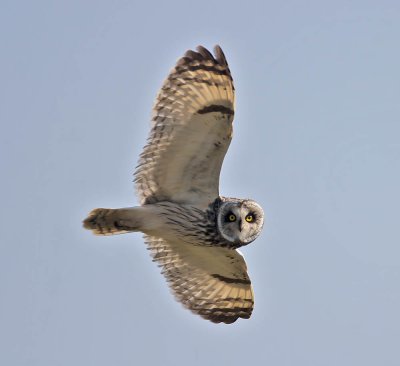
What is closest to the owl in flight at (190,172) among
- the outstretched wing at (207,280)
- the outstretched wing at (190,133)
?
the outstretched wing at (190,133)

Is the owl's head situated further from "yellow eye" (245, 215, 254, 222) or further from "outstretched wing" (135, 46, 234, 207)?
"outstretched wing" (135, 46, 234, 207)

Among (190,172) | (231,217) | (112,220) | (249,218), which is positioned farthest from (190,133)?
(112,220)

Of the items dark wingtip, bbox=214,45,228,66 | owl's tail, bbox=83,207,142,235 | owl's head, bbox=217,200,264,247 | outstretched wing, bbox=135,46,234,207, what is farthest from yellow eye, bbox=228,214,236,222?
dark wingtip, bbox=214,45,228,66

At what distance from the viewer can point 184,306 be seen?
39.2 feet

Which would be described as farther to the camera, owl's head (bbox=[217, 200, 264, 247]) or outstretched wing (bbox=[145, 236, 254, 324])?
outstretched wing (bbox=[145, 236, 254, 324])

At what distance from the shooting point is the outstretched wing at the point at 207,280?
1173 centimetres

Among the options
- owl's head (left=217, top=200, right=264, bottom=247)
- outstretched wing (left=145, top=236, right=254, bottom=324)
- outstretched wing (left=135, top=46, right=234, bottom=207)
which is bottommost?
outstretched wing (left=145, top=236, right=254, bottom=324)

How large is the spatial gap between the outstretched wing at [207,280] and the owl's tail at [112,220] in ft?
3.12

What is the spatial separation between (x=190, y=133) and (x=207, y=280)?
2.19m

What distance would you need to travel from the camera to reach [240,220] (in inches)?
421

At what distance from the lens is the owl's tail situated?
10633 mm

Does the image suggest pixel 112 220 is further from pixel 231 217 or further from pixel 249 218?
pixel 249 218

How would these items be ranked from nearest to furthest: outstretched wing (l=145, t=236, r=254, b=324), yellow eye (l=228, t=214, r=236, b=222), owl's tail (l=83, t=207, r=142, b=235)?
owl's tail (l=83, t=207, r=142, b=235), yellow eye (l=228, t=214, r=236, b=222), outstretched wing (l=145, t=236, r=254, b=324)

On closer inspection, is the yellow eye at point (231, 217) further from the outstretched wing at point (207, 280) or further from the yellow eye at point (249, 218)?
the outstretched wing at point (207, 280)
